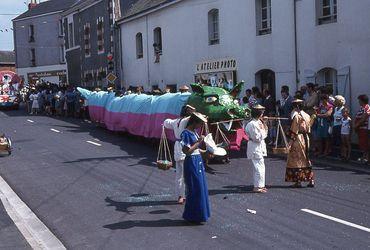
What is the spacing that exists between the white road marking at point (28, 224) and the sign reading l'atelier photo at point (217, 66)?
13.2 meters

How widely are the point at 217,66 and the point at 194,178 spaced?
15854mm

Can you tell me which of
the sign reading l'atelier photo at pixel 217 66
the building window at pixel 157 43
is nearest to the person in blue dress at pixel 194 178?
the sign reading l'atelier photo at pixel 217 66

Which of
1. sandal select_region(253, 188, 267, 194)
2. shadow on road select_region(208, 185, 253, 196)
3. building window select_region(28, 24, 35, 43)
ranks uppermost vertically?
building window select_region(28, 24, 35, 43)

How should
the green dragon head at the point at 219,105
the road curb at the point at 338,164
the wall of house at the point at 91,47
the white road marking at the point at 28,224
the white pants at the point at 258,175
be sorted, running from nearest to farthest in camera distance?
the white road marking at the point at 28,224 → the white pants at the point at 258,175 → the road curb at the point at 338,164 → the green dragon head at the point at 219,105 → the wall of house at the point at 91,47

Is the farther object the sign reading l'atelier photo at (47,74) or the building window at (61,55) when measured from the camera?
the building window at (61,55)

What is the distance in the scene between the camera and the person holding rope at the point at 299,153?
36.8 feet

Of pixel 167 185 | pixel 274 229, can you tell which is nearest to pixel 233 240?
pixel 274 229

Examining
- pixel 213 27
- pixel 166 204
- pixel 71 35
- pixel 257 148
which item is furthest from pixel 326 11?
Answer: pixel 71 35

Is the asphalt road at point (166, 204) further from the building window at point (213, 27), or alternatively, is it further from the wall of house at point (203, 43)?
the building window at point (213, 27)

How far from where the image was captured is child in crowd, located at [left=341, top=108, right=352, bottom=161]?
46.8ft

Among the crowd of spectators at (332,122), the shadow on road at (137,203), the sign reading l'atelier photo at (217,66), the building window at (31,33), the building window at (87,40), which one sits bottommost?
the shadow on road at (137,203)

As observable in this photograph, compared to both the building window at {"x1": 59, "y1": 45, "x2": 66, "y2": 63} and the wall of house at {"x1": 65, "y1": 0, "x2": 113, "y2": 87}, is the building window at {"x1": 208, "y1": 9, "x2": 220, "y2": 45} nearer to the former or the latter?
the wall of house at {"x1": 65, "y1": 0, "x2": 113, "y2": 87}

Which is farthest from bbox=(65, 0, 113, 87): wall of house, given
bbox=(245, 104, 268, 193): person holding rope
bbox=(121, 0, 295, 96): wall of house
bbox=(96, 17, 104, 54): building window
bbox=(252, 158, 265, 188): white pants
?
bbox=(252, 158, 265, 188): white pants

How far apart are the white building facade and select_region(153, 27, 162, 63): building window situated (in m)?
0.05
